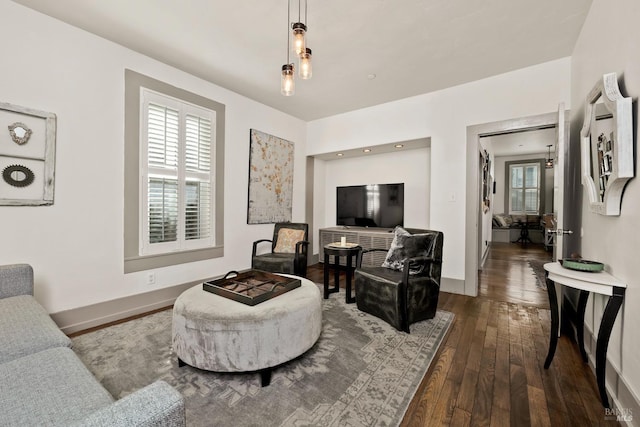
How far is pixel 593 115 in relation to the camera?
6.88ft

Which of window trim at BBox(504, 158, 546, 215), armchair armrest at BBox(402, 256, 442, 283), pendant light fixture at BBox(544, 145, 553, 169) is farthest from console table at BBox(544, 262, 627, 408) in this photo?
window trim at BBox(504, 158, 546, 215)

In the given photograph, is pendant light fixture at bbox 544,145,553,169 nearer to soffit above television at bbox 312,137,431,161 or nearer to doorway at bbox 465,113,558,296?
soffit above television at bbox 312,137,431,161

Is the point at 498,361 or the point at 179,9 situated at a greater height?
the point at 179,9

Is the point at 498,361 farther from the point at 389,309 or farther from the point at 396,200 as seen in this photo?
the point at 396,200

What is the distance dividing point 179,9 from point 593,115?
339 cm

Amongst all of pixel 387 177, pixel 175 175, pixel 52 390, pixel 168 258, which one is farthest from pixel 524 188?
pixel 52 390

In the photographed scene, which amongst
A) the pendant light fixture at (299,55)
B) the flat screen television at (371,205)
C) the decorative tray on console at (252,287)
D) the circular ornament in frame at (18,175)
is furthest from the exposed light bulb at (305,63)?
the flat screen television at (371,205)

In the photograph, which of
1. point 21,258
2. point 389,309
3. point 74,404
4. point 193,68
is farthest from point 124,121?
point 389,309

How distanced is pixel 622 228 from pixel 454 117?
2509 millimetres

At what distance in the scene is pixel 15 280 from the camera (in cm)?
198

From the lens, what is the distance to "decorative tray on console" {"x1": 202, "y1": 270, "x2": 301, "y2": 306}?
78.3 inches

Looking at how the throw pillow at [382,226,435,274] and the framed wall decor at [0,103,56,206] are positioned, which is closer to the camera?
the framed wall decor at [0,103,56,206]

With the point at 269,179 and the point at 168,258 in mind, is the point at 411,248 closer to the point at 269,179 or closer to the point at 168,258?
the point at 269,179

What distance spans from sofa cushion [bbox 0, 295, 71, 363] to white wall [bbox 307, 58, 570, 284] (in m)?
3.92
